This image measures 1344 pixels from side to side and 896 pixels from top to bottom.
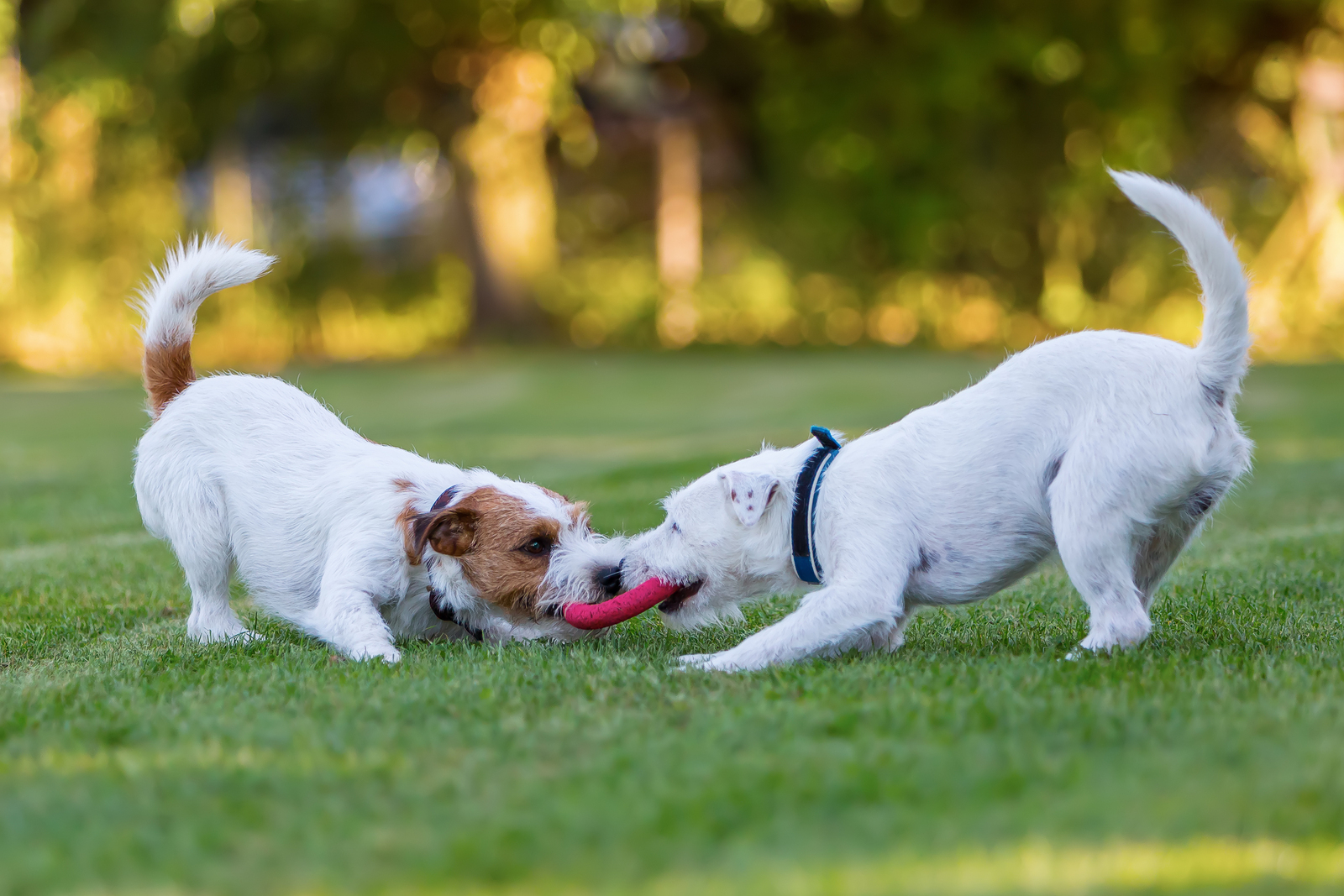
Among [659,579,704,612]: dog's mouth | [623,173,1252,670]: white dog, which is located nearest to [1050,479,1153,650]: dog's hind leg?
[623,173,1252,670]: white dog

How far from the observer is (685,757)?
3.03m

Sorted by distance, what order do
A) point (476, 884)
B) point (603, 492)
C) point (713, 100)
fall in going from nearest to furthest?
point (476, 884) → point (603, 492) → point (713, 100)

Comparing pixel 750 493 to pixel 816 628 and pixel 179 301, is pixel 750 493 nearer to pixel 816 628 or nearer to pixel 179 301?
pixel 816 628

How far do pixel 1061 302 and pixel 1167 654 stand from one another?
833 inches

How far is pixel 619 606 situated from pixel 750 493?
589 millimetres

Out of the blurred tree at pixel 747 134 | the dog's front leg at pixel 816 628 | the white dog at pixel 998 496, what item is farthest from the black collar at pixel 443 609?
the blurred tree at pixel 747 134

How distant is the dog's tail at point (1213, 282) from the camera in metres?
4.06

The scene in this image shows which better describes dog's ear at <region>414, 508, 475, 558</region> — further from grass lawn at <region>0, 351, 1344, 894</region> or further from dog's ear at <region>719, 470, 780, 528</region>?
dog's ear at <region>719, 470, 780, 528</region>

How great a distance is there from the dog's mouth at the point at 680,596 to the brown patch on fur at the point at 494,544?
439 millimetres

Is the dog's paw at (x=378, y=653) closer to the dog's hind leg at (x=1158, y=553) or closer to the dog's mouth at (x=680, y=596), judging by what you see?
the dog's mouth at (x=680, y=596)

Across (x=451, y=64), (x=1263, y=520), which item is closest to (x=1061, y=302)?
(x=451, y=64)

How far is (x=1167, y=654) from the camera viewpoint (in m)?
4.08

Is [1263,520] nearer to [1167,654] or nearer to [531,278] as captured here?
[1167,654]

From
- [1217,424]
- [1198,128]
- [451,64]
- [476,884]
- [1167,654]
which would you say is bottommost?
[1167,654]
